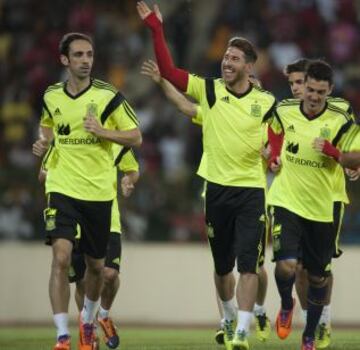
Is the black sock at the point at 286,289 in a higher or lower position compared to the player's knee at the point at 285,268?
lower

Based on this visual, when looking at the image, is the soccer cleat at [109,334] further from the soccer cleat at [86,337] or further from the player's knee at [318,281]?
the player's knee at [318,281]

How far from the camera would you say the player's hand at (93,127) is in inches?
436

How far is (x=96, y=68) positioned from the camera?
2075 cm

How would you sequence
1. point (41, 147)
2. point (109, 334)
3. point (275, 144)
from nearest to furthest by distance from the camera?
1. point (41, 147)
2. point (275, 144)
3. point (109, 334)

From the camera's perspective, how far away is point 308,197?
1198 cm

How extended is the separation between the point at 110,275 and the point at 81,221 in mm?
1965

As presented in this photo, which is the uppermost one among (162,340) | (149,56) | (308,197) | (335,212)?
(149,56)

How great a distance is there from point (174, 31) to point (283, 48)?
5.51 ft

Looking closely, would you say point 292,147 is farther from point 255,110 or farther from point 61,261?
point 61,261

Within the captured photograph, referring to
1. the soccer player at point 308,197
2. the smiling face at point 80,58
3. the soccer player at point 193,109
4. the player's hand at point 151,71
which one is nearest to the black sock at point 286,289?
the soccer player at point 308,197

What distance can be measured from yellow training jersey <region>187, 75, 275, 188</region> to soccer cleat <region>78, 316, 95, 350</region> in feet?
5.52

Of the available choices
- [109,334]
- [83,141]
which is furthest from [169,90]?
[109,334]

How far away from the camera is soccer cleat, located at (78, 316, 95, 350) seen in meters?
11.3

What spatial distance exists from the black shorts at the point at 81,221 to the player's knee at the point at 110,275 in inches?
64.9
